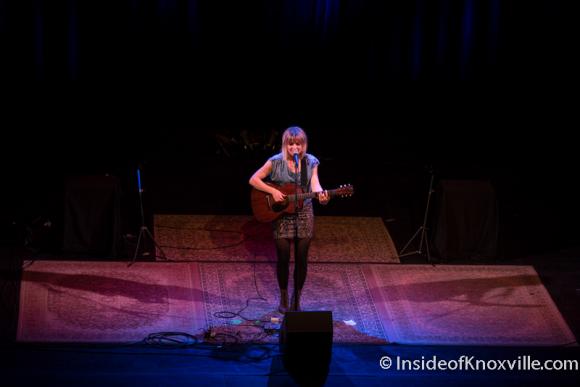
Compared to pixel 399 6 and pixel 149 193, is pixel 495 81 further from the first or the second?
pixel 149 193

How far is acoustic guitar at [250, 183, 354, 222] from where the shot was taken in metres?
7.43

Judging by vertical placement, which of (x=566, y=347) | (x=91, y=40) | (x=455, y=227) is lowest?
(x=566, y=347)

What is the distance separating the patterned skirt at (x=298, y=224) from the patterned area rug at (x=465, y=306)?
1.07 m

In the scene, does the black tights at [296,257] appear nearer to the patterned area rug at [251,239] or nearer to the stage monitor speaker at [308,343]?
the stage monitor speaker at [308,343]

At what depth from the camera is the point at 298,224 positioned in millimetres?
7539

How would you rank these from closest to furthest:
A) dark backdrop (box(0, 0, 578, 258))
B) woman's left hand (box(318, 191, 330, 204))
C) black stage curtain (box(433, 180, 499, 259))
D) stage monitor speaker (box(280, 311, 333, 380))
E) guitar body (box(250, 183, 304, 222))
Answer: stage monitor speaker (box(280, 311, 333, 380))
woman's left hand (box(318, 191, 330, 204))
guitar body (box(250, 183, 304, 222))
black stage curtain (box(433, 180, 499, 259))
dark backdrop (box(0, 0, 578, 258))

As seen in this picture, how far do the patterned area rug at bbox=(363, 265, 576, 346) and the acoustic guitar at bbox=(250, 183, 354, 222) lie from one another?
1.27 meters

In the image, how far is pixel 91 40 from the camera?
434 inches

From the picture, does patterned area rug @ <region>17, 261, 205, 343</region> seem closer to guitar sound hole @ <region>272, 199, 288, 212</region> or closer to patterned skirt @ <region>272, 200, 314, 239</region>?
patterned skirt @ <region>272, 200, 314, 239</region>

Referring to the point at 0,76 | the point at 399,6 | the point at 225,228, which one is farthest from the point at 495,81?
the point at 0,76

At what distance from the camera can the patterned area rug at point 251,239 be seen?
9000mm

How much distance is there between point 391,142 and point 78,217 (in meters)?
4.28

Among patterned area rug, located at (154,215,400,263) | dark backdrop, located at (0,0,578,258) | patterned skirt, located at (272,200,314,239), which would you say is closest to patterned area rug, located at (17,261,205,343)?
patterned area rug, located at (154,215,400,263)

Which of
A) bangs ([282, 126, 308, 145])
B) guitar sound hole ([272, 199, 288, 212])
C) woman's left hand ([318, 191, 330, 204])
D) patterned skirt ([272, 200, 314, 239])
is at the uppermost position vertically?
bangs ([282, 126, 308, 145])
